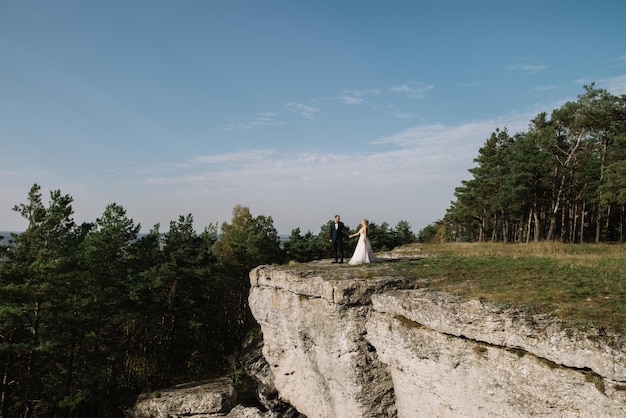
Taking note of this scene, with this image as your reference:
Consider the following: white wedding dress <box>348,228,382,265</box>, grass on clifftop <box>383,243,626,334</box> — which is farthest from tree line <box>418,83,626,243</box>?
white wedding dress <box>348,228,382,265</box>

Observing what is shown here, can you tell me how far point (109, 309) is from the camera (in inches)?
961

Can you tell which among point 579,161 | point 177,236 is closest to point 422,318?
point 177,236

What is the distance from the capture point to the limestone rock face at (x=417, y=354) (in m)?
7.63

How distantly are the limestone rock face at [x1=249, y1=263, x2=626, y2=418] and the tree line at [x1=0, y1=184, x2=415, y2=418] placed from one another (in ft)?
37.4

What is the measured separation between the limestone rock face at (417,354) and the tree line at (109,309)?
11.4 meters

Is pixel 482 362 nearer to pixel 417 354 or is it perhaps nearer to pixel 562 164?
pixel 417 354

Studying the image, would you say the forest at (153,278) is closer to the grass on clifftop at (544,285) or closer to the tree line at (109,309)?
the tree line at (109,309)

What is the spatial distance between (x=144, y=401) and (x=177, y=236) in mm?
14629

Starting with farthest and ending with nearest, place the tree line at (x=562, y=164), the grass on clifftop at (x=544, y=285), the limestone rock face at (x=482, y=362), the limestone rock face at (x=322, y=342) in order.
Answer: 1. the tree line at (x=562, y=164)
2. the limestone rock face at (x=322, y=342)
3. the grass on clifftop at (x=544, y=285)
4. the limestone rock face at (x=482, y=362)

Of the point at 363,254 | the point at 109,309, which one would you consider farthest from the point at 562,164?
the point at 109,309

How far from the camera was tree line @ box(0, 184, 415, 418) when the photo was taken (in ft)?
64.7

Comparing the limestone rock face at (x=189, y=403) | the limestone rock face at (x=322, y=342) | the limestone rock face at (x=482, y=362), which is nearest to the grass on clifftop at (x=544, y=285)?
the limestone rock face at (x=482, y=362)

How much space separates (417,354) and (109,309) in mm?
21411

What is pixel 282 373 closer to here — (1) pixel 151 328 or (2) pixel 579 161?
(1) pixel 151 328
